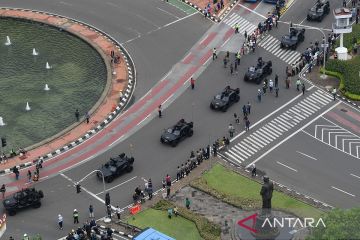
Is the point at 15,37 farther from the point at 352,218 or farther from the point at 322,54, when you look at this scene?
the point at 352,218

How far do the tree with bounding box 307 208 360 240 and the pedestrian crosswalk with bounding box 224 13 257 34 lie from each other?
6436 centimetres

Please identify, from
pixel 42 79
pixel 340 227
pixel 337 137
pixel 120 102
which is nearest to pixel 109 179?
pixel 120 102

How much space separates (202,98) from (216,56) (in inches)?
494

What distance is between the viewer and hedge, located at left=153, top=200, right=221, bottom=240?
300ft

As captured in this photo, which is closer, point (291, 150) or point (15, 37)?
point (291, 150)

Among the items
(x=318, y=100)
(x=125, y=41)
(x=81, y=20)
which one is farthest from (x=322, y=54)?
(x=81, y=20)

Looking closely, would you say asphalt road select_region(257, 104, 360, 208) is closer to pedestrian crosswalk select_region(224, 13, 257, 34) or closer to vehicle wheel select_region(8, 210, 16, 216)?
pedestrian crosswalk select_region(224, 13, 257, 34)

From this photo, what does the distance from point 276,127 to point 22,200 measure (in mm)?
36536

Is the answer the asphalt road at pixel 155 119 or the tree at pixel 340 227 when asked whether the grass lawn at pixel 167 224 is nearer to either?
the asphalt road at pixel 155 119

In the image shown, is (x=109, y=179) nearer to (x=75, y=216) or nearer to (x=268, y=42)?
(x=75, y=216)

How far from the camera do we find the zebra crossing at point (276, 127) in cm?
10812

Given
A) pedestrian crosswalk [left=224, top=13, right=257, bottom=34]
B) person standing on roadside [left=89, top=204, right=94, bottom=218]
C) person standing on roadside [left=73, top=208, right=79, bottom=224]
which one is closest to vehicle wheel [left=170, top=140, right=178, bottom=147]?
person standing on roadside [left=89, top=204, right=94, bottom=218]

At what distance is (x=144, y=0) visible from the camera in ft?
490

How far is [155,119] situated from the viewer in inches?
4569
